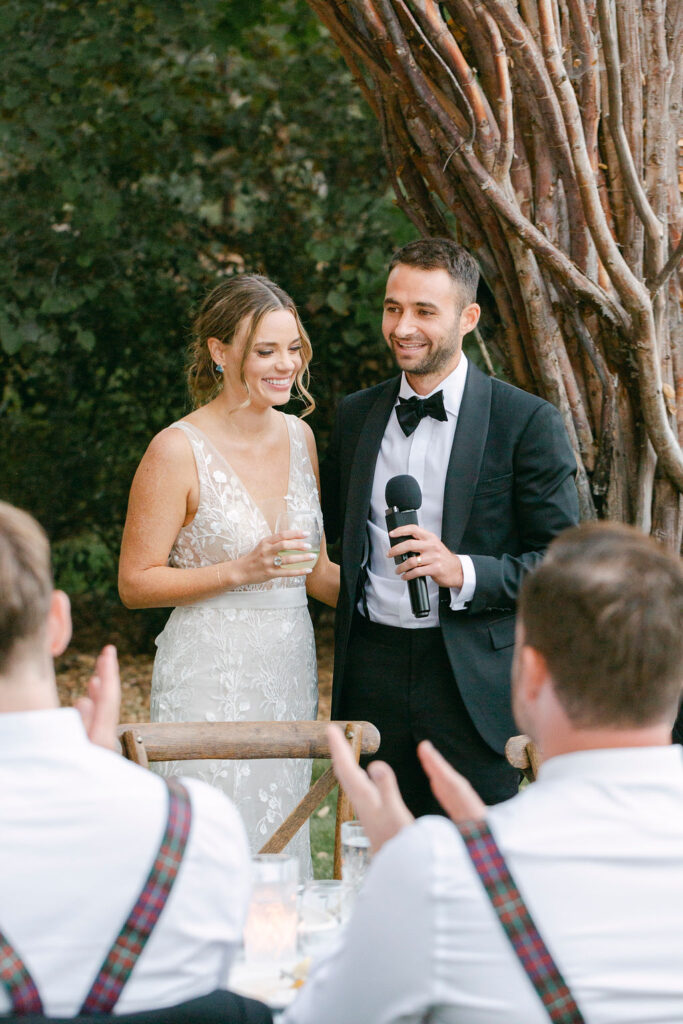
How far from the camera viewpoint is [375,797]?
1.68m

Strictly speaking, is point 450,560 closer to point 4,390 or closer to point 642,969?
point 642,969

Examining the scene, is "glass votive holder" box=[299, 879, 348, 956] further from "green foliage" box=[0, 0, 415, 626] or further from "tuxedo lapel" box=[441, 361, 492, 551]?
"green foliage" box=[0, 0, 415, 626]

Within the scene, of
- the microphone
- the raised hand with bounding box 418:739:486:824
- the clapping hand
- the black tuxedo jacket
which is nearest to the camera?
the raised hand with bounding box 418:739:486:824

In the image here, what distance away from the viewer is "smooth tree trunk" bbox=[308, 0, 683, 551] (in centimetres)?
322

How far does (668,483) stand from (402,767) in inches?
50.6

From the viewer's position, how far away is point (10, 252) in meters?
7.08

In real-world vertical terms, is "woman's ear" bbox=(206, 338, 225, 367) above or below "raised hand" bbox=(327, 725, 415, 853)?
above

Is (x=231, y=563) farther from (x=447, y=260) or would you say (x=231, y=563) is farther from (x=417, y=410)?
(x=447, y=260)

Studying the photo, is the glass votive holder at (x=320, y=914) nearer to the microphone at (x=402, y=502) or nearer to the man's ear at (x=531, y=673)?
the man's ear at (x=531, y=673)

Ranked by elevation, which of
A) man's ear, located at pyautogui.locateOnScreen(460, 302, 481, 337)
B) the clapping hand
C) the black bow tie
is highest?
man's ear, located at pyautogui.locateOnScreen(460, 302, 481, 337)

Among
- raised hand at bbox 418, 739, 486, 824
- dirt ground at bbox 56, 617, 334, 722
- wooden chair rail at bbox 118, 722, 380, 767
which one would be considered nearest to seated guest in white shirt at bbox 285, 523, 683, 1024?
raised hand at bbox 418, 739, 486, 824

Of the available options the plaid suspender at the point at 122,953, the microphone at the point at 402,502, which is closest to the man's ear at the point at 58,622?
the plaid suspender at the point at 122,953

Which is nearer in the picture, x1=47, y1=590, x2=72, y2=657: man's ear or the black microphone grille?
x1=47, y1=590, x2=72, y2=657: man's ear

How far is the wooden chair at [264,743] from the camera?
8.69ft
